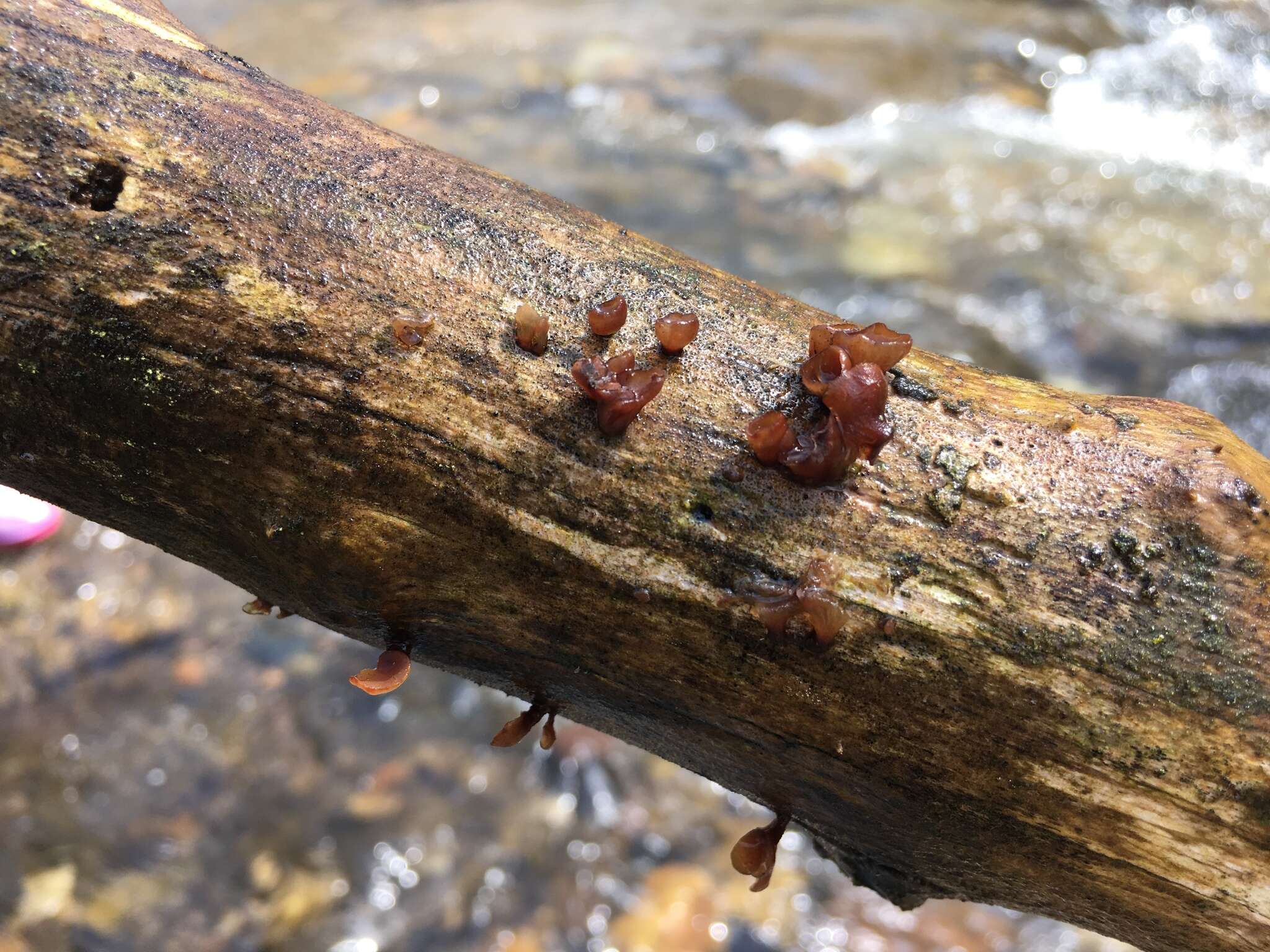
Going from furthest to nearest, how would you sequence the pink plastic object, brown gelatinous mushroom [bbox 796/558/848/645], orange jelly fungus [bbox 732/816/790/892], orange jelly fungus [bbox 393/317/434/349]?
the pink plastic object
orange jelly fungus [bbox 732/816/790/892]
orange jelly fungus [bbox 393/317/434/349]
brown gelatinous mushroom [bbox 796/558/848/645]

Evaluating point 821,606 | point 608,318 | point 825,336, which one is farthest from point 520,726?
point 825,336

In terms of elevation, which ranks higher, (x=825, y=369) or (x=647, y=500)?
(x=825, y=369)

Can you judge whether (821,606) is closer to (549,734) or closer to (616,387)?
(616,387)

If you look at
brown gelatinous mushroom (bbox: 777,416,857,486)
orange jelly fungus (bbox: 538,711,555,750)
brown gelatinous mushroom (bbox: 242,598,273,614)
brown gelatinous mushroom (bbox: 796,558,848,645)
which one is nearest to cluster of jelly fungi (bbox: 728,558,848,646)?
brown gelatinous mushroom (bbox: 796,558,848,645)

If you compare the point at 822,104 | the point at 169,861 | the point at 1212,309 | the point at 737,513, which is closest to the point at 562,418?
the point at 737,513

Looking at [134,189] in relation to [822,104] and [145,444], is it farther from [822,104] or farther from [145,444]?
[822,104]

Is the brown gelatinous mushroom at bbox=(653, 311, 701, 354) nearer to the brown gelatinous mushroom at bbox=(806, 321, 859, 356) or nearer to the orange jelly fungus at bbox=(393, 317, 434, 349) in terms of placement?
the brown gelatinous mushroom at bbox=(806, 321, 859, 356)
